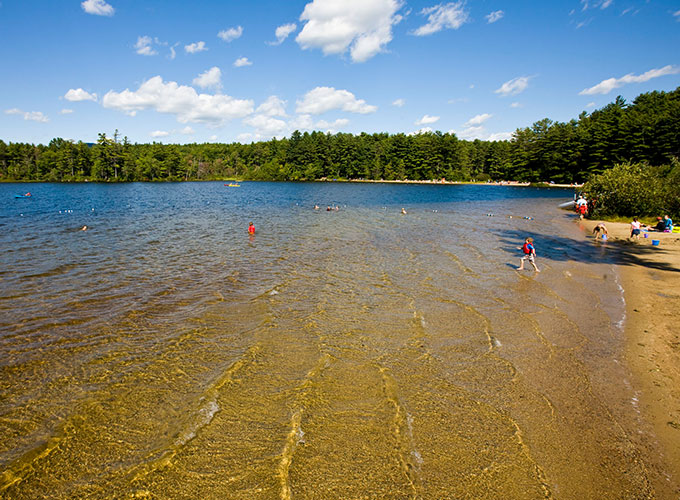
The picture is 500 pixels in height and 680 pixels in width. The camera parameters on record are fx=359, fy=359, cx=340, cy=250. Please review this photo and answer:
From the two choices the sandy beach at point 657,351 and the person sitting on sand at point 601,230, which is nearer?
the sandy beach at point 657,351

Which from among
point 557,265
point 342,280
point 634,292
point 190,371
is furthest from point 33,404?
point 557,265

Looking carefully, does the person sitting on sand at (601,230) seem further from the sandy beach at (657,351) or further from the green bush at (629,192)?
the green bush at (629,192)

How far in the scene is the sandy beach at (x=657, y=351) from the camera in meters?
6.38

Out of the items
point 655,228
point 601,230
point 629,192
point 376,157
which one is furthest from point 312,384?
point 376,157

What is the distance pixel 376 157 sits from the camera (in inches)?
6097

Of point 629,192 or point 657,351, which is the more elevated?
point 629,192

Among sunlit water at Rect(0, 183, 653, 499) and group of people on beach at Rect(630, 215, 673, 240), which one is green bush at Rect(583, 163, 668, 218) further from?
sunlit water at Rect(0, 183, 653, 499)

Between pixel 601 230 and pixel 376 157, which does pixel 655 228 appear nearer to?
pixel 601 230

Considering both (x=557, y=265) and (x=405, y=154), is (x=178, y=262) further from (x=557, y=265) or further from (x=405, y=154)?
(x=405, y=154)

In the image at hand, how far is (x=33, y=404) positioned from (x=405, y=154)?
150005 mm

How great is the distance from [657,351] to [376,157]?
496 ft

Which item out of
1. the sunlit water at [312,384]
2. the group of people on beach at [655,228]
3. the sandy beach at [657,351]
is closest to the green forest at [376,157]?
the group of people on beach at [655,228]

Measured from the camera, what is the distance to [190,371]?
916 centimetres

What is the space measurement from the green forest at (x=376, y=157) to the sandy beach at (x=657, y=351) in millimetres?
95537
